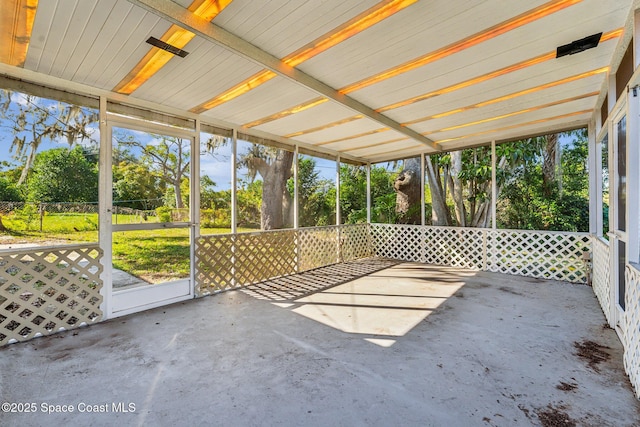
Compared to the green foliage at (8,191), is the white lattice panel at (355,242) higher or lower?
lower

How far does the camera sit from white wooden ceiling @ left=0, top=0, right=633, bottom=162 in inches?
76.3

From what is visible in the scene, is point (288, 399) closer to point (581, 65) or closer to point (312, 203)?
point (581, 65)

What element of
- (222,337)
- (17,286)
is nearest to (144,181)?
(17,286)

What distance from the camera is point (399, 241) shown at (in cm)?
696

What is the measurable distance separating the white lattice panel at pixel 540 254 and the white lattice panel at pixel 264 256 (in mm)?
3831

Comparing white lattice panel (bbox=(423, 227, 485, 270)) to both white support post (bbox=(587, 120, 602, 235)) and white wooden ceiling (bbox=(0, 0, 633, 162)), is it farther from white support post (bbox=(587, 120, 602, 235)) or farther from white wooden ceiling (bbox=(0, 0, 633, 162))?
white wooden ceiling (bbox=(0, 0, 633, 162))

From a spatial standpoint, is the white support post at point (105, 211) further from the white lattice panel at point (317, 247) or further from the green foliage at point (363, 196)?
the green foliage at point (363, 196)

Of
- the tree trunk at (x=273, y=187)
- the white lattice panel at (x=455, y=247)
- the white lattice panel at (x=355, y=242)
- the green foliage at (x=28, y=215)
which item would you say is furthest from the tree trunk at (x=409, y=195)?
the green foliage at (x=28, y=215)

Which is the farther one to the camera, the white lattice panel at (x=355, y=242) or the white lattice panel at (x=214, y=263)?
the white lattice panel at (x=355, y=242)

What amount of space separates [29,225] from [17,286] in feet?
2.07

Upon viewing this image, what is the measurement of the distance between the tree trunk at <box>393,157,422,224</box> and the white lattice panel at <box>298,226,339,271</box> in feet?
8.63

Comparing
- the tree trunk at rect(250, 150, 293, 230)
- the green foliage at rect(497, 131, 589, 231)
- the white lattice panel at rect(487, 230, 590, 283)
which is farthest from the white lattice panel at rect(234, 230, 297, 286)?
the green foliage at rect(497, 131, 589, 231)

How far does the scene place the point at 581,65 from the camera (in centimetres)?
271

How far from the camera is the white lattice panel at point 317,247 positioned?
570cm
